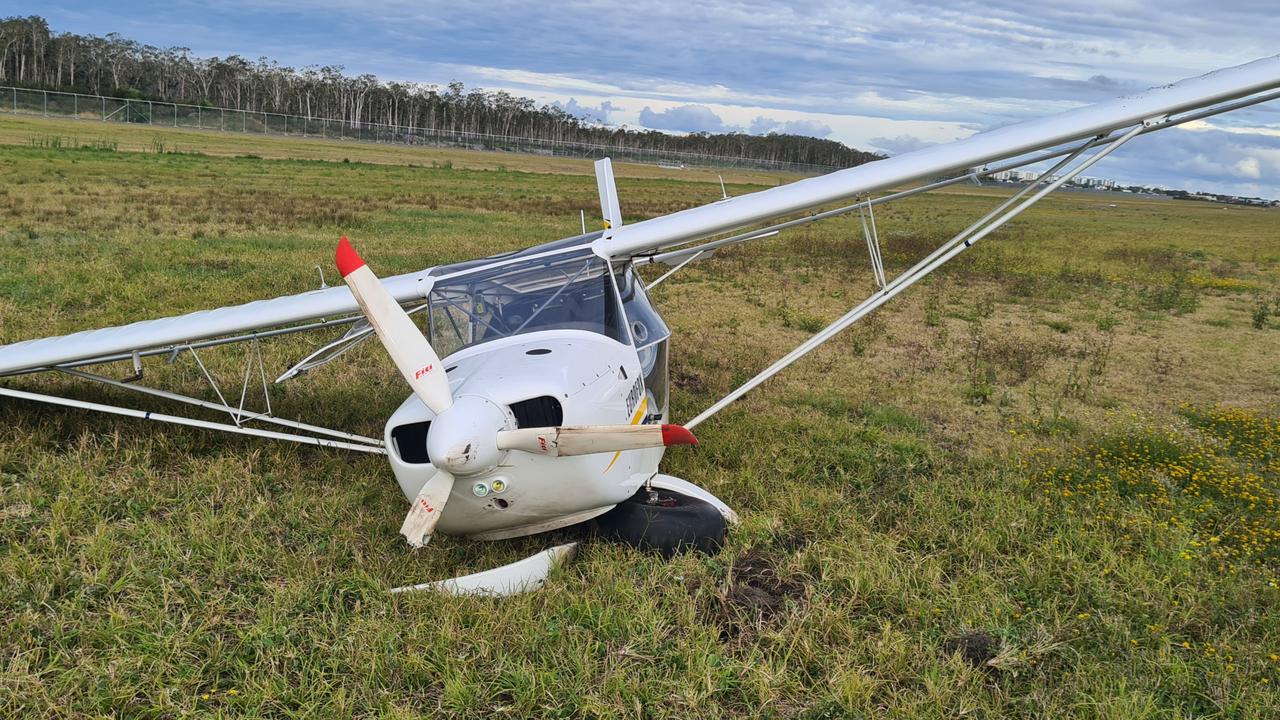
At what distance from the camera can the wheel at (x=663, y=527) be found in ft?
17.3

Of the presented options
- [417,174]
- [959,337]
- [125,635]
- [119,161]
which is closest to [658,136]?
[417,174]

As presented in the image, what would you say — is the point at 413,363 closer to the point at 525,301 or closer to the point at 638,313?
the point at 525,301

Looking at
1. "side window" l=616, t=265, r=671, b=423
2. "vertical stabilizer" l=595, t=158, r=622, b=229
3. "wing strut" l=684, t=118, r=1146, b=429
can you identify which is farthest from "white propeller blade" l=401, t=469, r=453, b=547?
"vertical stabilizer" l=595, t=158, r=622, b=229

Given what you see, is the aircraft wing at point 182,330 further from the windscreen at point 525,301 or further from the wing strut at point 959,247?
the wing strut at point 959,247

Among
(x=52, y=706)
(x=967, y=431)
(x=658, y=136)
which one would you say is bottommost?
(x=52, y=706)

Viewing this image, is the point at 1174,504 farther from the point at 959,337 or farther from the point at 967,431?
the point at 959,337

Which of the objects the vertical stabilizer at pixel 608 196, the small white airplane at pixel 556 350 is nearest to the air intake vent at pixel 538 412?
the small white airplane at pixel 556 350

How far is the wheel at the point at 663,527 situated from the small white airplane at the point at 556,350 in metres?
0.01

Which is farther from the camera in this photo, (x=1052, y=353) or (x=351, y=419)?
(x=1052, y=353)

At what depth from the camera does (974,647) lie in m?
4.36

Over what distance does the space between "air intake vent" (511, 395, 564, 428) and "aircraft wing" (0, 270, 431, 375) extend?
2508mm

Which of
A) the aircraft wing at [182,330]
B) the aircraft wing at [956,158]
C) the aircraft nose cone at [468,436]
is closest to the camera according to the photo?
the aircraft nose cone at [468,436]

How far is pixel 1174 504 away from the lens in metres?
6.25

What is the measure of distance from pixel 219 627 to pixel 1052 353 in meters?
11.2
